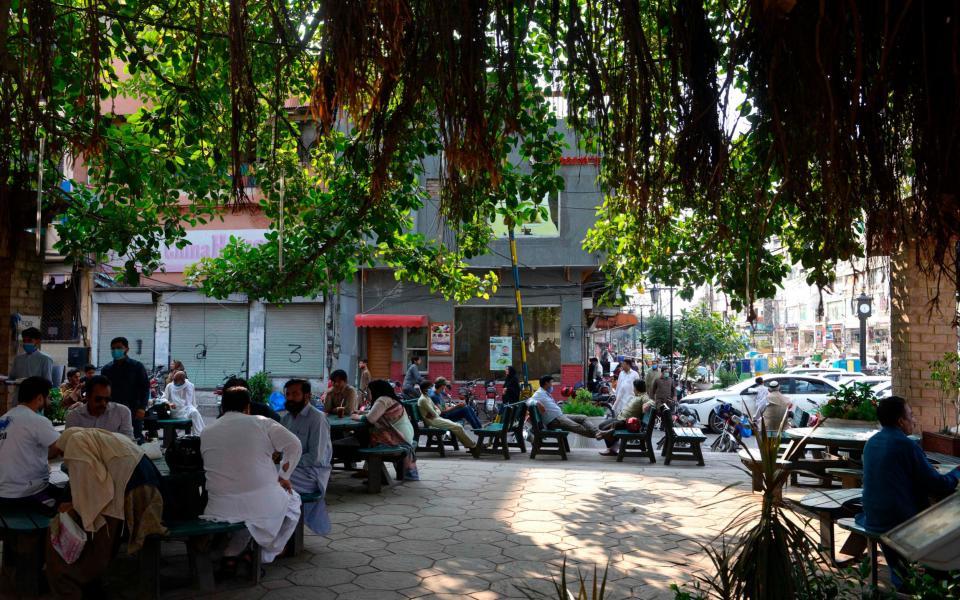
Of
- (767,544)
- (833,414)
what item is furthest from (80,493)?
(833,414)

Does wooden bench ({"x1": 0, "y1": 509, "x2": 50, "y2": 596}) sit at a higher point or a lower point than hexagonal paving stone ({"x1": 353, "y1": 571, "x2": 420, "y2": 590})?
higher

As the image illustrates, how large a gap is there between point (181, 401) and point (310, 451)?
6462 millimetres

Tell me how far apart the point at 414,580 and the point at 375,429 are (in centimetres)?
378

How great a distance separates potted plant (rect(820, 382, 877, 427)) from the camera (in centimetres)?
977

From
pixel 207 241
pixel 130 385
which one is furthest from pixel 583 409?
pixel 207 241

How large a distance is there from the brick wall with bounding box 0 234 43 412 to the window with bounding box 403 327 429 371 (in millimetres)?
14610

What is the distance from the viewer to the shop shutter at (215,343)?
23578mm

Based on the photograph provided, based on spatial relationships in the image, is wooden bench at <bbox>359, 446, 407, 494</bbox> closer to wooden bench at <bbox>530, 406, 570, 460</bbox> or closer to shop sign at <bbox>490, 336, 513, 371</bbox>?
wooden bench at <bbox>530, 406, 570, 460</bbox>

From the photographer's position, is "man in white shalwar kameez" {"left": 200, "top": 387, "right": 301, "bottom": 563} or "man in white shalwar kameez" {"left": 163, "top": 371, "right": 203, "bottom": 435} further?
"man in white shalwar kameez" {"left": 163, "top": 371, "right": 203, "bottom": 435}

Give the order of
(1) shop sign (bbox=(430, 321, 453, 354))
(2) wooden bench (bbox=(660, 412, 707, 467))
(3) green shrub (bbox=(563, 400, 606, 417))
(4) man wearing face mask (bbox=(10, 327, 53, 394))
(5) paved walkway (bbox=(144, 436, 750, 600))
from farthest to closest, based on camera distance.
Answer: (1) shop sign (bbox=(430, 321, 453, 354)) < (3) green shrub (bbox=(563, 400, 606, 417)) < (2) wooden bench (bbox=(660, 412, 707, 467)) < (4) man wearing face mask (bbox=(10, 327, 53, 394)) < (5) paved walkway (bbox=(144, 436, 750, 600))

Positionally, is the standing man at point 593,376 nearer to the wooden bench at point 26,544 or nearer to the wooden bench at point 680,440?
the wooden bench at point 680,440

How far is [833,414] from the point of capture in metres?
10.0

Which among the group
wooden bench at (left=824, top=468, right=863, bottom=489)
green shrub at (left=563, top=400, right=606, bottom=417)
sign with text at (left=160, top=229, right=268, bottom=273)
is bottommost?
green shrub at (left=563, top=400, right=606, bottom=417)

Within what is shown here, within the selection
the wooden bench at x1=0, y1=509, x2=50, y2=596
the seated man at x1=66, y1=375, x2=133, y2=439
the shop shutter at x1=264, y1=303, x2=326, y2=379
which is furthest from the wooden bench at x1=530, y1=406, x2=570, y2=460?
the shop shutter at x1=264, y1=303, x2=326, y2=379
